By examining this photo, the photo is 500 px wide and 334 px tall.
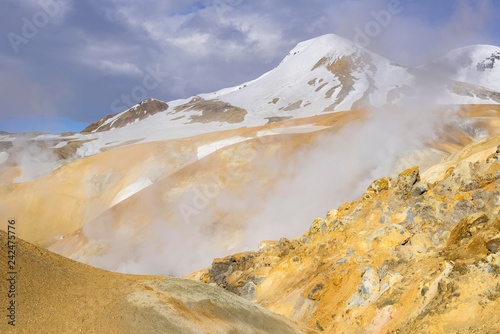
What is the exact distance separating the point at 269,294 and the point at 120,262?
2455cm

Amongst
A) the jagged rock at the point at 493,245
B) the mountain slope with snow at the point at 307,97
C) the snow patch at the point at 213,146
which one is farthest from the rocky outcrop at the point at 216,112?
the jagged rock at the point at 493,245

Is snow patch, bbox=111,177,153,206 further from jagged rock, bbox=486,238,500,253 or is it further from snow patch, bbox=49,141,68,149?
jagged rock, bbox=486,238,500,253

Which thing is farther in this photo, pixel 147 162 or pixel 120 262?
pixel 147 162

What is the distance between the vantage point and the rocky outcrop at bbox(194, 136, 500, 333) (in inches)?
630

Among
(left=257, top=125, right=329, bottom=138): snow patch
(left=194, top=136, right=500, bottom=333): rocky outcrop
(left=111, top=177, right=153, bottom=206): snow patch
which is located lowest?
(left=194, top=136, right=500, bottom=333): rocky outcrop

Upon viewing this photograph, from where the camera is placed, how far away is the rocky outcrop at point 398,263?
16.0 metres

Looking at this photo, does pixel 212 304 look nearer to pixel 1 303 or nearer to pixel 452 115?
pixel 1 303

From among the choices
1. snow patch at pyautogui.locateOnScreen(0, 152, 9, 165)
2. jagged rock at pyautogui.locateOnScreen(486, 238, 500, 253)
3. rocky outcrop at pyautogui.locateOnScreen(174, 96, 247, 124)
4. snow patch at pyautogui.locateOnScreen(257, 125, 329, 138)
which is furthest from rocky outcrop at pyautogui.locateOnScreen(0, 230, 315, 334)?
rocky outcrop at pyautogui.locateOnScreen(174, 96, 247, 124)

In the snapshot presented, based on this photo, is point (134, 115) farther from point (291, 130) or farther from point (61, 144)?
point (291, 130)

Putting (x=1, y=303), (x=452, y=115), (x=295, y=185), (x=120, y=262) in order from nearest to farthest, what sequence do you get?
(x=1, y=303)
(x=120, y=262)
(x=295, y=185)
(x=452, y=115)

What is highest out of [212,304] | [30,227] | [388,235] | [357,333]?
[30,227]

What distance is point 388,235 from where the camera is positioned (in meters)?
24.5

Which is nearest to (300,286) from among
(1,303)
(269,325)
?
(269,325)

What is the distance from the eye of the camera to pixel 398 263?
22.3 metres
